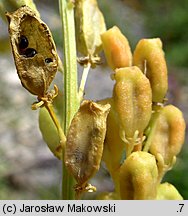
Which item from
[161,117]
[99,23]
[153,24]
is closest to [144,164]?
[161,117]

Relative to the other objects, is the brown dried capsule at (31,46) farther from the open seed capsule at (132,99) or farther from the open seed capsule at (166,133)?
the open seed capsule at (166,133)

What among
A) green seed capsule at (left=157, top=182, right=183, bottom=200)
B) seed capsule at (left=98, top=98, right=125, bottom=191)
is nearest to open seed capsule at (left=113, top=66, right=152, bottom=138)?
seed capsule at (left=98, top=98, right=125, bottom=191)

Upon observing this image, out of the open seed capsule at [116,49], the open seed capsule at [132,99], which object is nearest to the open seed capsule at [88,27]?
the open seed capsule at [116,49]

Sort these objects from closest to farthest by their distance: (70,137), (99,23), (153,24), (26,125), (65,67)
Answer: (70,137)
(65,67)
(99,23)
(26,125)
(153,24)

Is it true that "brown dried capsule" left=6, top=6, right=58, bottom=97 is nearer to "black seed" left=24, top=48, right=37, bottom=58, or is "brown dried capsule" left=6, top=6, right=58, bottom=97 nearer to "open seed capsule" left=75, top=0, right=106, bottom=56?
"black seed" left=24, top=48, right=37, bottom=58

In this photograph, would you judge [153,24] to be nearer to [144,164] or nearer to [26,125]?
[26,125]

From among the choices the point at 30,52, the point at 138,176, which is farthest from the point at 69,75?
the point at 138,176
